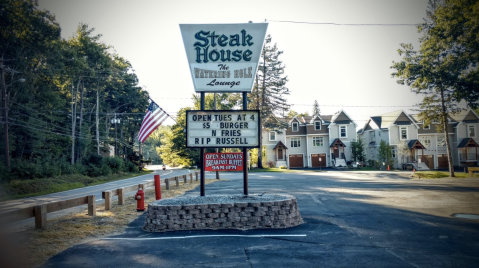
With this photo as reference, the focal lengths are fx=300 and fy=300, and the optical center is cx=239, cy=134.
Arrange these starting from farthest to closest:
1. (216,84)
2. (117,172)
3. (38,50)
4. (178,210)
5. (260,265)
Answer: (117,172)
(38,50)
(216,84)
(178,210)
(260,265)

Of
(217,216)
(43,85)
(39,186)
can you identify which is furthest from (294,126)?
(217,216)

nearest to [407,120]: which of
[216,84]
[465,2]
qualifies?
[465,2]

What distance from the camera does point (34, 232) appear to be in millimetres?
7988

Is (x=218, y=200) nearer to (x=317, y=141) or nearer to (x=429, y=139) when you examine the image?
(x=317, y=141)

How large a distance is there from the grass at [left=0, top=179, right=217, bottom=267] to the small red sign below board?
3.12m

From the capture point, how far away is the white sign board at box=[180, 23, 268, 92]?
10148 mm

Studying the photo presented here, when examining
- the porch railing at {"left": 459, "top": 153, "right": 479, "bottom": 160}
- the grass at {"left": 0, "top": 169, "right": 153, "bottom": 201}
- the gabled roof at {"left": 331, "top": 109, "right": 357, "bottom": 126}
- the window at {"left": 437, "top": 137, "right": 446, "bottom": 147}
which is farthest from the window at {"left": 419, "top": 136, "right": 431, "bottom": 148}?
the grass at {"left": 0, "top": 169, "right": 153, "bottom": 201}

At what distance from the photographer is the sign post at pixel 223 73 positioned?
9.93 meters

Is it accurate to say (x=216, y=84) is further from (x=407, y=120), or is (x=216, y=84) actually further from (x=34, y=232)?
(x=407, y=120)

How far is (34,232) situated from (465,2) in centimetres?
3287

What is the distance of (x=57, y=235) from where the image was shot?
25.4ft

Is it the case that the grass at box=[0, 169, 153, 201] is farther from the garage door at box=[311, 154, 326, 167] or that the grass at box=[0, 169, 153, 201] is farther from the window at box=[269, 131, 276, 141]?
the garage door at box=[311, 154, 326, 167]

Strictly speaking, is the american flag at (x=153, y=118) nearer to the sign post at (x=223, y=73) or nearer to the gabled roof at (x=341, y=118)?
the sign post at (x=223, y=73)

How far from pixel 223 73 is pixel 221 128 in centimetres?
194
